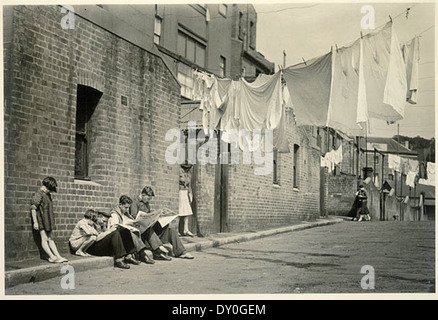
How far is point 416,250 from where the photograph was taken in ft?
32.9

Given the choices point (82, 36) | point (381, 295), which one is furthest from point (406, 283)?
point (82, 36)

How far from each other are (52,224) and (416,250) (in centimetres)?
604

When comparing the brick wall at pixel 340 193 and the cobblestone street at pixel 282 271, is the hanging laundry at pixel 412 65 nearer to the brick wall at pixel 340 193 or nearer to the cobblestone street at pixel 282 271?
the cobblestone street at pixel 282 271

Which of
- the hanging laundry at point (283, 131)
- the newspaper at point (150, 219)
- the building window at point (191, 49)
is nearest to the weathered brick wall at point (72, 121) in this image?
the newspaper at point (150, 219)

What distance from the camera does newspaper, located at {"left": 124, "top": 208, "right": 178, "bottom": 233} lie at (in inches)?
379

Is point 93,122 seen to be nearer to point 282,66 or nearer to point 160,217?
point 160,217

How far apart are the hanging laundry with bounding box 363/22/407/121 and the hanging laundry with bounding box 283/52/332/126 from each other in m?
0.66

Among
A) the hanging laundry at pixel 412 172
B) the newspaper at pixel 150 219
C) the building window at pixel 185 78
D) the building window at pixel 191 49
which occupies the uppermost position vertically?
the building window at pixel 191 49

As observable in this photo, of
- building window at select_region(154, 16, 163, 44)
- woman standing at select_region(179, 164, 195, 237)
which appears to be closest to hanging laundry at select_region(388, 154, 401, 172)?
woman standing at select_region(179, 164, 195, 237)

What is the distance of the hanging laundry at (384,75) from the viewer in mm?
9492

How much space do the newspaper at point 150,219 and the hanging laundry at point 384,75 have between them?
3.89 metres

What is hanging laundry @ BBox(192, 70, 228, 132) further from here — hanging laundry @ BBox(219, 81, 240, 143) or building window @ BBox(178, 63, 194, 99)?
building window @ BBox(178, 63, 194, 99)
